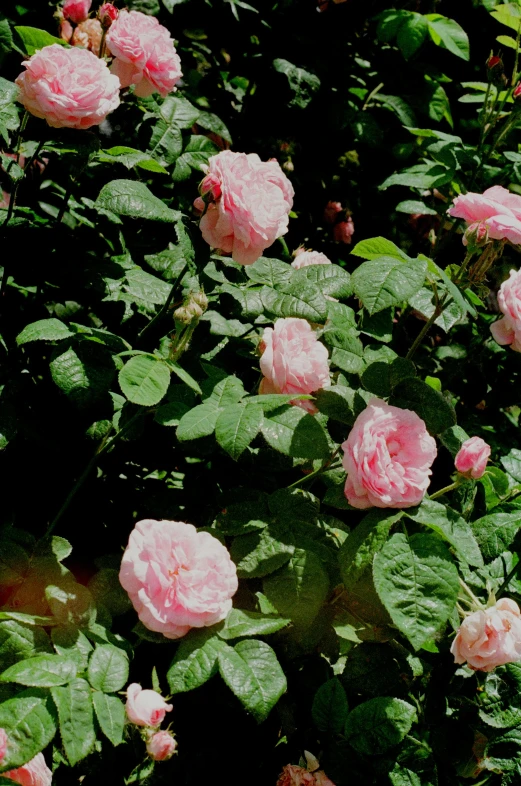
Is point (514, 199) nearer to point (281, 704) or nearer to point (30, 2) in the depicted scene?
point (281, 704)

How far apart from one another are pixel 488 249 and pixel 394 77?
1.71 m

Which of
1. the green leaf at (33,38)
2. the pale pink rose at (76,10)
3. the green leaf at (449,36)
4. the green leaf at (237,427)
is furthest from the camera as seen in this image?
the green leaf at (449,36)

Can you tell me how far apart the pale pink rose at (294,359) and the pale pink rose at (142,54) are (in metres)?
0.65

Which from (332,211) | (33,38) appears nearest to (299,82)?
(332,211)

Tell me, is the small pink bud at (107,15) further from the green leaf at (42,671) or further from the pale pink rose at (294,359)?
the green leaf at (42,671)

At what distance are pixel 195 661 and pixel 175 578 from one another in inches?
5.4

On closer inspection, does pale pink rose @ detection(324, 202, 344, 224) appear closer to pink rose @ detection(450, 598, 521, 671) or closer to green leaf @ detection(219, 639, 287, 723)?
pink rose @ detection(450, 598, 521, 671)

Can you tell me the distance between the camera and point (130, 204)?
1461 mm

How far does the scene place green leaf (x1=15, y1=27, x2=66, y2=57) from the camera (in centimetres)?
167

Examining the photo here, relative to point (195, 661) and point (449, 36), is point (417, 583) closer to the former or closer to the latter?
point (195, 661)

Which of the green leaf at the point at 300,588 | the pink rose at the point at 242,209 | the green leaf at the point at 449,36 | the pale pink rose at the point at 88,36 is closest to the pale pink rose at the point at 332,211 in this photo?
the green leaf at the point at 449,36

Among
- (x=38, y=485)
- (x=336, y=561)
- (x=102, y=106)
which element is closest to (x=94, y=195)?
(x=102, y=106)

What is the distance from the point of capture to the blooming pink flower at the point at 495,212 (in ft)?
4.61

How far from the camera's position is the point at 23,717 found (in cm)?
108
